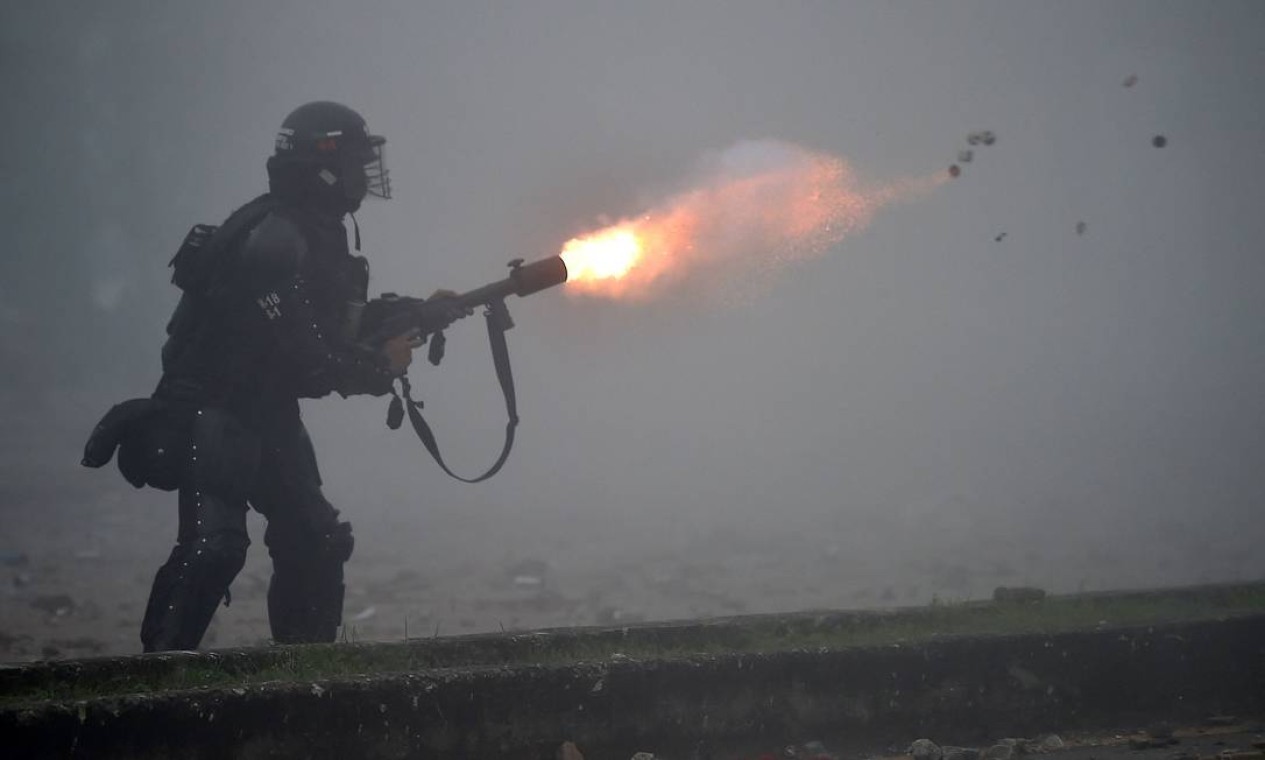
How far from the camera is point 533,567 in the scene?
1088cm

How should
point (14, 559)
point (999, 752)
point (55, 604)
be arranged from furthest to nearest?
1. point (14, 559)
2. point (55, 604)
3. point (999, 752)

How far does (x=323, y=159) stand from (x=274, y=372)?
0.82 m

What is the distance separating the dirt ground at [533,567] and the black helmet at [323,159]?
3.10 meters

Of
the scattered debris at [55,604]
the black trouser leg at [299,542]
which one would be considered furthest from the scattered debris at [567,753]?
the scattered debris at [55,604]

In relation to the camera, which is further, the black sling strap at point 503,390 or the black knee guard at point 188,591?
the black sling strap at point 503,390

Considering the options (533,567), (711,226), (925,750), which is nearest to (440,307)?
(925,750)

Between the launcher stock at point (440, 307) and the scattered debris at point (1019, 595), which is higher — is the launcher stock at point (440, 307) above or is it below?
above

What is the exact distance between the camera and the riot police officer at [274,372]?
13.4 ft

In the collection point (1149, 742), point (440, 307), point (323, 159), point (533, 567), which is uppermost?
point (323, 159)

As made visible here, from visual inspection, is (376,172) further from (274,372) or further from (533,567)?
(533,567)

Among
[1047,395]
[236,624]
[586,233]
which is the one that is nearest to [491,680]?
[586,233]

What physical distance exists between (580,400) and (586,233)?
16.1 metres

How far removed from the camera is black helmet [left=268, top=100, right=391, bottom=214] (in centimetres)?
461

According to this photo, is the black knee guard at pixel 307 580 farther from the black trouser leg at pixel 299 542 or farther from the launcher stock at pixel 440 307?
the launcher stock at pixel 440 307
